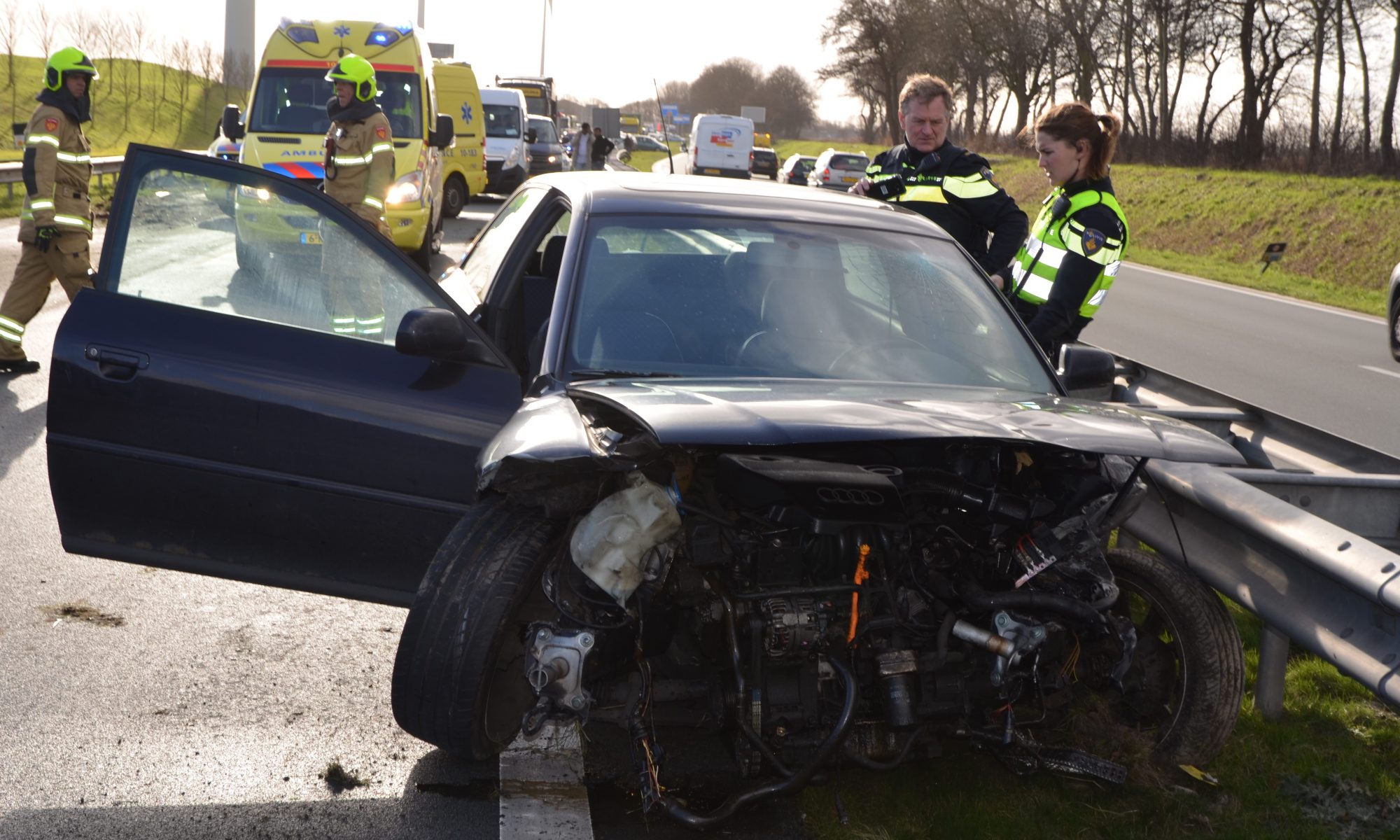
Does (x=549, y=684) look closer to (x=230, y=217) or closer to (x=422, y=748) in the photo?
(x=422, y=748)

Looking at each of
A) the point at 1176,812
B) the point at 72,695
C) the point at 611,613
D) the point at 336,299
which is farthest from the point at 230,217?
→ the point at 1176,812

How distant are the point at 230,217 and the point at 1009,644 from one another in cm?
282

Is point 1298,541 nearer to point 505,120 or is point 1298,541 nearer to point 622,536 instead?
point 622,536

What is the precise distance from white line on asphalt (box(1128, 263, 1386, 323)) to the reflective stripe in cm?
1576

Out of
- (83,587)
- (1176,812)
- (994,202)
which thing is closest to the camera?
(1176,812)

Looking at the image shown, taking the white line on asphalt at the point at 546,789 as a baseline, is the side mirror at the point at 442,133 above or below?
A: above

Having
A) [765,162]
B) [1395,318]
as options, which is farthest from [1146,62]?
[1395,318]

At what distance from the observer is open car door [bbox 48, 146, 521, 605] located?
3.99 metres

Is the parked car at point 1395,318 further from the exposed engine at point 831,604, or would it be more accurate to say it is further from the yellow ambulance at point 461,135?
the yellow ambulance at point 461,135

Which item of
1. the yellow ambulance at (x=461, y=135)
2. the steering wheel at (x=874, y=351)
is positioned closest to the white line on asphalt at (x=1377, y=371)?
the steering wheel at (x=874, y=351)

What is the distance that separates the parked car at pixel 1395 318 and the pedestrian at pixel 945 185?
8.86 meters

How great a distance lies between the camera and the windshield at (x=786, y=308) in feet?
13.0

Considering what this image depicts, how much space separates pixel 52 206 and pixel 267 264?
528cm

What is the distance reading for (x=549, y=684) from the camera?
2996 millimetres
